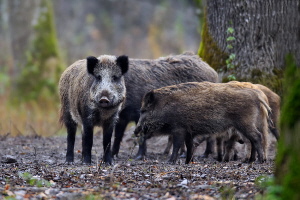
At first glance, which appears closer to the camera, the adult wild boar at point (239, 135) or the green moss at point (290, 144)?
the green moss at point (290, 144)

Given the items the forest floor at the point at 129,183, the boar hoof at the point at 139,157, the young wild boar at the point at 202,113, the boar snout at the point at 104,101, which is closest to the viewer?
the forest floor at the point at 129,183

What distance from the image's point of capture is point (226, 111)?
8.52 meters

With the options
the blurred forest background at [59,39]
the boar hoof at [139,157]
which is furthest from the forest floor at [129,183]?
the blurred forest background at [59,39]

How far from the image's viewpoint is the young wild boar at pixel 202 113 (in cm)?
848

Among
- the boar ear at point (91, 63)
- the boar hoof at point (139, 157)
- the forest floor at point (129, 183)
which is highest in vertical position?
the boar ear at point (91, 63)

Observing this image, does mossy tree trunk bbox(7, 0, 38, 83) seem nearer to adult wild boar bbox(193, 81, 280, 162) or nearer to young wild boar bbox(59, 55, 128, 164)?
young wild boar bbox(59, 55, 128, 164)

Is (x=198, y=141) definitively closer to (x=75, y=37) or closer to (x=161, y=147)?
(x=161, y=147)

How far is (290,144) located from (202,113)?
460 cm

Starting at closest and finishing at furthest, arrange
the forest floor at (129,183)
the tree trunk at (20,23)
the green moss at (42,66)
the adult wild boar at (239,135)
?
the forest floor at (129,183)
the adult wild boar at (239,135)
the green moss at (42,66)
the tree trunk at (20,23)

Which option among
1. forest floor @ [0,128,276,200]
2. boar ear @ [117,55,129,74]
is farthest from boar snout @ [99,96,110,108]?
forest floor @ [0,128,276,200]

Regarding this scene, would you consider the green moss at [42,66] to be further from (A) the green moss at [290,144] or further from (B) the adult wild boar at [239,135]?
(A) the green moss at [290,144]

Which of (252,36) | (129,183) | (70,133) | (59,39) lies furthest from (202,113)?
(59,39)

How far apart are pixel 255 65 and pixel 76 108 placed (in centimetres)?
365

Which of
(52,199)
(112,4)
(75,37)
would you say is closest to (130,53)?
(75,37)
